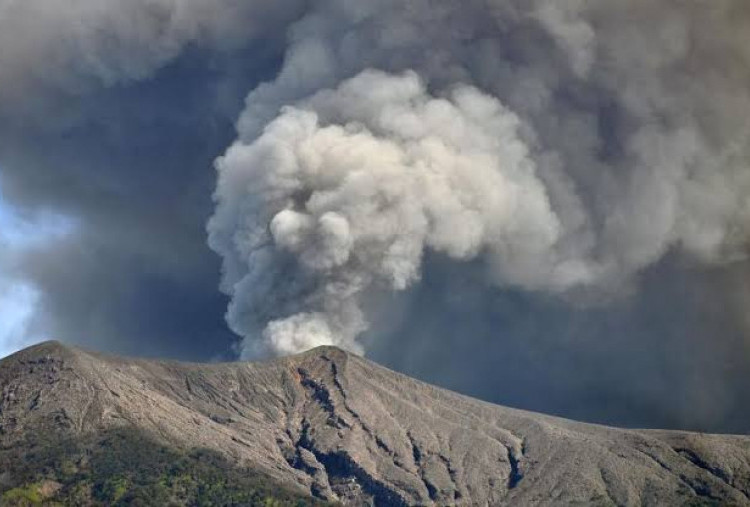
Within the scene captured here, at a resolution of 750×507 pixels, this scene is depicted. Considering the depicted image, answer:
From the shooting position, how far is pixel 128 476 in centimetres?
16038

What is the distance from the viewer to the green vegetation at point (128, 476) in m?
155

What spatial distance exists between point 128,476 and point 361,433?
3306cm

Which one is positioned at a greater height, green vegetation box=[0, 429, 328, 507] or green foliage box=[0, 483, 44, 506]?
green vegetation box=[0, 429, 328, 507]

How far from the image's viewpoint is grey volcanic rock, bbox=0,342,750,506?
171 m

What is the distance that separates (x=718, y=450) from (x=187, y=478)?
66.4m

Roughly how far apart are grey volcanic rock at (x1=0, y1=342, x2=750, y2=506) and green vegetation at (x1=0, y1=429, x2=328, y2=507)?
3.33 m

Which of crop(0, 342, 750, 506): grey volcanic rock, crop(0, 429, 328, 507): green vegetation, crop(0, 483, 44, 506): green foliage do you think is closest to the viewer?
crop(0, 483, 44, 506): green foliage

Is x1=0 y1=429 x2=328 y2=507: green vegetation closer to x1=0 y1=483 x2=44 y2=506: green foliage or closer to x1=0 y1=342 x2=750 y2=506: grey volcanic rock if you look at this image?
x1=0 y1=483 x2=44 y2=506: green foliage

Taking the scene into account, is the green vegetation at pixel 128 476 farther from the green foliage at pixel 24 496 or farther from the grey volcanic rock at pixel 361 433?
the grey volcanic rock at pixel 361 433

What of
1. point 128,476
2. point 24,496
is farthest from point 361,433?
point 24,496

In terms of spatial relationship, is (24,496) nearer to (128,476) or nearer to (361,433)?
(128,476)

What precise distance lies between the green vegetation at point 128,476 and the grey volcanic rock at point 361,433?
3330mm

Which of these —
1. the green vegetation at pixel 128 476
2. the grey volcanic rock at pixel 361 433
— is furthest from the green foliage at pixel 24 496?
the grey volcanic rock at pixel 361 433

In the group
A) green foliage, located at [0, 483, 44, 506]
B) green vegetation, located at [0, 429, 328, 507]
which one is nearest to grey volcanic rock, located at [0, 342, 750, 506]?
green vegetation, located at [0, 429, 328, 507]
